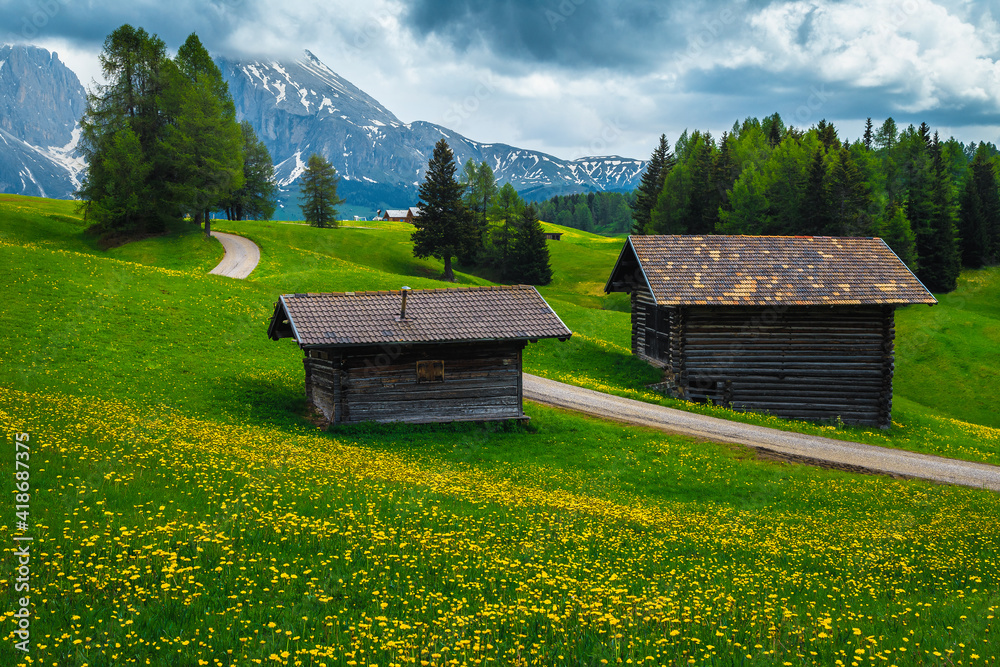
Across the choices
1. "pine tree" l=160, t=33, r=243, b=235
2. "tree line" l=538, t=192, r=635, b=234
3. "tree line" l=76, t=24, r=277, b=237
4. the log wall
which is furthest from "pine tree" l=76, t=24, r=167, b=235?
"tree line" l=538, t=192, r=635, b=234

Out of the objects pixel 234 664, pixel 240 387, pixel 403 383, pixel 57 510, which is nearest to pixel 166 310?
pixel 240 387

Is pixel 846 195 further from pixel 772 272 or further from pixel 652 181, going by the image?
pixel 772 272

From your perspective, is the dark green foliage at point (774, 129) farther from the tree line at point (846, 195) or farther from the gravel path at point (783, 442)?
the gravel path at point (783, 442)

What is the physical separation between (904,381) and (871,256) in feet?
59.2

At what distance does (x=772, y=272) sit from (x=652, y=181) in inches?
2592

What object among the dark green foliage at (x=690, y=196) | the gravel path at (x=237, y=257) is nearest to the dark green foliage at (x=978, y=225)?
the dark green foliage at (x=690, y=196)

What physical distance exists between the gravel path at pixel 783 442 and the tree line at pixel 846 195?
158ft

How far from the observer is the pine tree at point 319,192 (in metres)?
88.4

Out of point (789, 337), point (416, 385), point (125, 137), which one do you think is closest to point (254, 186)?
point (125, 137)

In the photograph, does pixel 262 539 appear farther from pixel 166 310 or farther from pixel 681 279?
pixel 166 310

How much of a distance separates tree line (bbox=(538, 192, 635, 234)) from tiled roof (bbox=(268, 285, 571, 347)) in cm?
16214

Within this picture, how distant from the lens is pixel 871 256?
3225 centimetres

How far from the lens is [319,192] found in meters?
90.0

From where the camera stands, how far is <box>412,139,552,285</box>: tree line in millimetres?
65750
